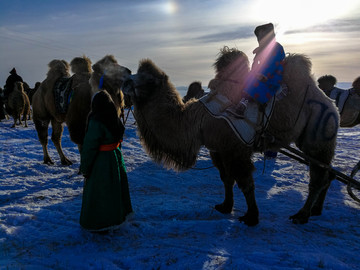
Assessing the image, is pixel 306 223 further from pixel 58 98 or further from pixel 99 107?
pixel 58 98

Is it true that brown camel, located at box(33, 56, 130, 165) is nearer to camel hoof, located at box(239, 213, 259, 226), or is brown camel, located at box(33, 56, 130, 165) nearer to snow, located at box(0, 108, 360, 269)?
snow, located at box(0, 108, 360, 269)

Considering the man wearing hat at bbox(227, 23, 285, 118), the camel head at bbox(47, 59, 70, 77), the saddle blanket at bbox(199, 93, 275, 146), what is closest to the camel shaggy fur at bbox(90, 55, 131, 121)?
the saddle blanket at bbox(199, 93, 275, 146)

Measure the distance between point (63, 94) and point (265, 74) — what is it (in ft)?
Result: 15.4

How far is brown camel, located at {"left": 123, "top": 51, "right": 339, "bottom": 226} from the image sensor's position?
4016mm

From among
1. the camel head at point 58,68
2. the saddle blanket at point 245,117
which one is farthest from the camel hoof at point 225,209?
the camel head at point 58,68

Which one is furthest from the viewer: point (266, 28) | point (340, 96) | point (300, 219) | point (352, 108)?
point (340, 96)

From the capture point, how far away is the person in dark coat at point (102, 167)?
3475 mm

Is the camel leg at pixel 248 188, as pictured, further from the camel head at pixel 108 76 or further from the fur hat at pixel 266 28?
the camel head at pixel 108 76

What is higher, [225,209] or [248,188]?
[248,188]

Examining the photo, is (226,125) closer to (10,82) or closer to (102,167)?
(102,167)

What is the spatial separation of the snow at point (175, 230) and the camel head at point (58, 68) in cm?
250

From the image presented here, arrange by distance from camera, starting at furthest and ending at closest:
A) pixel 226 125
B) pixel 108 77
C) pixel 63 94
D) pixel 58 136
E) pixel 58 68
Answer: pixel 58 136, pixel 58 68, pixel 63 94, pixel 226 125, pixel 108 77

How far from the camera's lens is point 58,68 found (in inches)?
292

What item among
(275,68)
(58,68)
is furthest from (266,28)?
(58,68)
